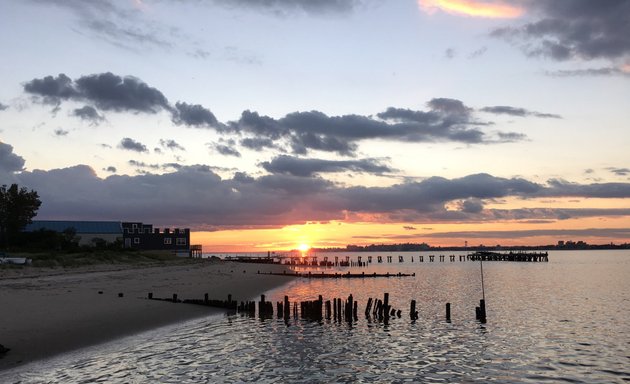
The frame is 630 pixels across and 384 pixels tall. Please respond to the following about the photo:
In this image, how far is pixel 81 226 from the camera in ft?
395

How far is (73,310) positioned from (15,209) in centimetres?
8101

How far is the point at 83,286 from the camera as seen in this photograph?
1704 inches

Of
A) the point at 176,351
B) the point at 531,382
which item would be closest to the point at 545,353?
the point at 531,382

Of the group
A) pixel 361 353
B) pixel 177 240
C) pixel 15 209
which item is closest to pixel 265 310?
pixel 361 353

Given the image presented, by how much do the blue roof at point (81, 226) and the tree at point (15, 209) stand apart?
674 inches

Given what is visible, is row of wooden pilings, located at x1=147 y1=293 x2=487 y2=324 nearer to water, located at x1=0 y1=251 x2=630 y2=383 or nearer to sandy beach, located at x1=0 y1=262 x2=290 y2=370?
water, located at x1=0 y1=251 x2=630 y2=383

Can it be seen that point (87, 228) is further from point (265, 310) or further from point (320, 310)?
point (320, 310)

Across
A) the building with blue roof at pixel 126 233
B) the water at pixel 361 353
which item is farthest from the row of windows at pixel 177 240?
the water at pixel 361 353

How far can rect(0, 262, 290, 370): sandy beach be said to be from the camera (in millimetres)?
22375

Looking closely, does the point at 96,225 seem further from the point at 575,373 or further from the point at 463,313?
the point at 575,373

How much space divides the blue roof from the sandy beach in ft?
231

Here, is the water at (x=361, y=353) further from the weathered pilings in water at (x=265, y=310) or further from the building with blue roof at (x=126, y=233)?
the building with blue roof at (x=126, y=233)

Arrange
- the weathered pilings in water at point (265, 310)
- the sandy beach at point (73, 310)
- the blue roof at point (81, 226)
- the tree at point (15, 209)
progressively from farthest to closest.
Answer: the blue roof at point (81, 226) < the tree at point (15, 209) < the weathered pilings in water at point (265, 310) < the sandy beach at point (73, 310)

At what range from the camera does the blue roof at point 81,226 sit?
117875 mm
